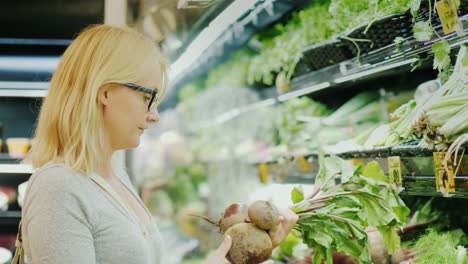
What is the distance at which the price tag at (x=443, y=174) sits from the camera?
1363mm

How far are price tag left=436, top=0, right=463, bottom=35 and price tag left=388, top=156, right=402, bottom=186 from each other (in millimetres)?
520

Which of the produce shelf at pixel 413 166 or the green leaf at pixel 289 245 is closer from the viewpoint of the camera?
the produce shelf at pixel 413 166

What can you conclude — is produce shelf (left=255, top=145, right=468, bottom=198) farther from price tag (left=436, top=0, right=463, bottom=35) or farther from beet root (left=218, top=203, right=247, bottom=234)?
beet root (left=218, top=203, right=247, bottom=234)

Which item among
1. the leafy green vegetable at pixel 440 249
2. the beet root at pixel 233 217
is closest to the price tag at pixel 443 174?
the leafy green vegetable at pixel 440 249

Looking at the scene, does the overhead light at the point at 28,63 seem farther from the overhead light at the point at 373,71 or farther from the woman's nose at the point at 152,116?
the woman's nose at the point at 152,116

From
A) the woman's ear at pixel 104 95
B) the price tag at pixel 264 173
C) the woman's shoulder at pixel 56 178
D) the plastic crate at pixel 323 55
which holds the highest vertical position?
the plastic crate at pixel 323 55

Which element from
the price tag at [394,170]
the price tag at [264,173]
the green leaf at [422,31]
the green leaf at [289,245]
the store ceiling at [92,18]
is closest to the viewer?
the green leaf at [422,31]

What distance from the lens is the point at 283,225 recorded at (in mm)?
Result: 1483

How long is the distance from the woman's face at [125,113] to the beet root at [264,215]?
46 cm

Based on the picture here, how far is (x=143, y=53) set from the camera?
4.22 feet

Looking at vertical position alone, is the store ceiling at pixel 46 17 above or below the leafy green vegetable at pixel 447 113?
above

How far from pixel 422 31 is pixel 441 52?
12cm

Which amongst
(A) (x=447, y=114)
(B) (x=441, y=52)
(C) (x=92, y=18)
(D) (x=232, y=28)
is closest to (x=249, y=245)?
(A) (x=447, y=114)

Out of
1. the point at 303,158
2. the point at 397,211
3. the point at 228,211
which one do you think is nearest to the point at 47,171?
the point at 228,211
